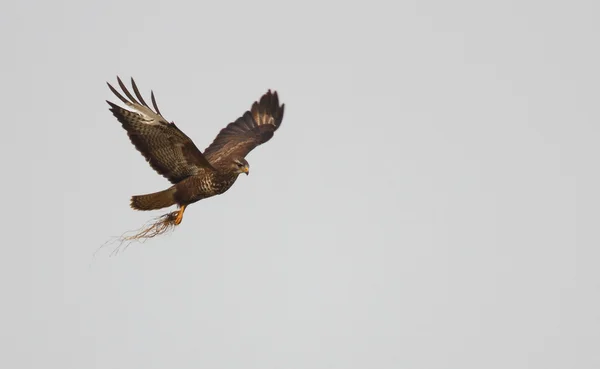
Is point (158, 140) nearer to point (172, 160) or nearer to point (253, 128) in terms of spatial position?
point (172, 160)

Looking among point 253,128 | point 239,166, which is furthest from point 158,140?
point 253,128

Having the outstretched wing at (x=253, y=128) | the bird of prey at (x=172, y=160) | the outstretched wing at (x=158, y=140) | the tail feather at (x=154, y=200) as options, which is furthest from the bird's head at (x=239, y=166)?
the outstretched wing at (x=253, y=128)

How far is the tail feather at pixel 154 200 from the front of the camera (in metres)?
14.4

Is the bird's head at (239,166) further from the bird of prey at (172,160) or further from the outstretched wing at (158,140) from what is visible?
the outstretched wing at (158,140)

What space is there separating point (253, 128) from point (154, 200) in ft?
14.5

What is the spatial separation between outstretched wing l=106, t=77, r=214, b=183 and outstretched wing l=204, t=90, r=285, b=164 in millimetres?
2658

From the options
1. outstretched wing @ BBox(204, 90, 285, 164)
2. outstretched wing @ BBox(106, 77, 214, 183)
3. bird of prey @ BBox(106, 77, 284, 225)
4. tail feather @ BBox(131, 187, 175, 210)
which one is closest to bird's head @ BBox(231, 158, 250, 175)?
bird of prey @ BBox(106, 77, 284, 225)

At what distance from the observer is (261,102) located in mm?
18781

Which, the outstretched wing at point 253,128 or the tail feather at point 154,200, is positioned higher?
the outstretched wing at point 253,128

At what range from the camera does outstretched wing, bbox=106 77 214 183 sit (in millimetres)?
13453

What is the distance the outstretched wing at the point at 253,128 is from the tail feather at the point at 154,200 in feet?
8.54

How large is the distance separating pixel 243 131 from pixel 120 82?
5325mm

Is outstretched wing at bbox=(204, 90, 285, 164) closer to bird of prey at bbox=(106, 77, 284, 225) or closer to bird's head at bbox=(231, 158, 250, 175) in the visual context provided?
bird of prey at bbox=(106, 77, 284, 225)

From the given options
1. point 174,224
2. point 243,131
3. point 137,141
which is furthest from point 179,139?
point 243,131
